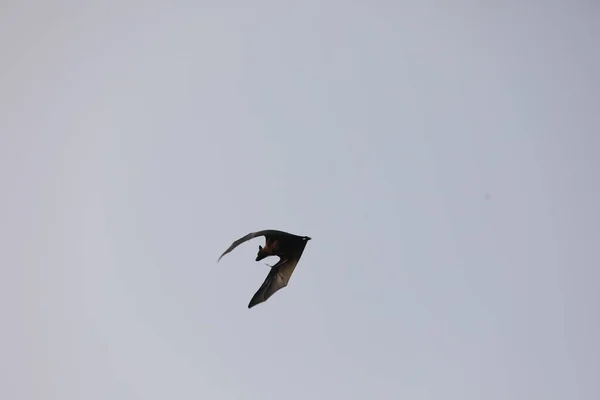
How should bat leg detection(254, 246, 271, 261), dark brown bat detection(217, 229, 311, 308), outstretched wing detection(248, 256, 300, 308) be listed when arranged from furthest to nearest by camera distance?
1. outstretched wing detection(248, 256, 300, 308)
2. bat leg detection(254, 246, 271, 261)
3. dark brown bat detection(217, 229, 311, 308)

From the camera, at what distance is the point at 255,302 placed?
22.5 ft

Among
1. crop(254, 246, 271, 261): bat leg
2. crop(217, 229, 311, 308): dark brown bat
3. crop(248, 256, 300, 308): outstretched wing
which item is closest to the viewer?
crop(217, 229, 311, 308): dark brown bat

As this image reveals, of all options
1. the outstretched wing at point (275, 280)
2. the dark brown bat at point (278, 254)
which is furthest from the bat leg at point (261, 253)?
the outstretched wing at point (275, 280)

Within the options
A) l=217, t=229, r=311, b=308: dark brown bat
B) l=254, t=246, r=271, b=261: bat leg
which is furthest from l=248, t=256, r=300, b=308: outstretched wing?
l=254, t=246, r=271, b=261: bat leg

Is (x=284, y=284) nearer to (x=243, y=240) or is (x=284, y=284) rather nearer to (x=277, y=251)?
(x=277, y=251)

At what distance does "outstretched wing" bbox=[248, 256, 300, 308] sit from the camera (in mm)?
6812

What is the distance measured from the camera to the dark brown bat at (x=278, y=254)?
20.4 feet

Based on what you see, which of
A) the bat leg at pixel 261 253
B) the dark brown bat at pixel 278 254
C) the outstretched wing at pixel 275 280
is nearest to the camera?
the dark brown bat at pixel 278 254

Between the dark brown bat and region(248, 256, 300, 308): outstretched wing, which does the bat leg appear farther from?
region(248, 256, 300, 308): outstretched wing

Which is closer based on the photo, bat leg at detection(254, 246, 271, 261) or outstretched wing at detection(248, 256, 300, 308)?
bat leg at detection(254, 246, 271, 261)

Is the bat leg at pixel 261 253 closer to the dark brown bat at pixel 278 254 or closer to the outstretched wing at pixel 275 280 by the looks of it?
the dark brown bat at pixel 278 254

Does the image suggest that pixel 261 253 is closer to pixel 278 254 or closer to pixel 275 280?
pixel 278 254

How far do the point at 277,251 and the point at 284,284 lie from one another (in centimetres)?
63

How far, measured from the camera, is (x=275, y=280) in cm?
691
